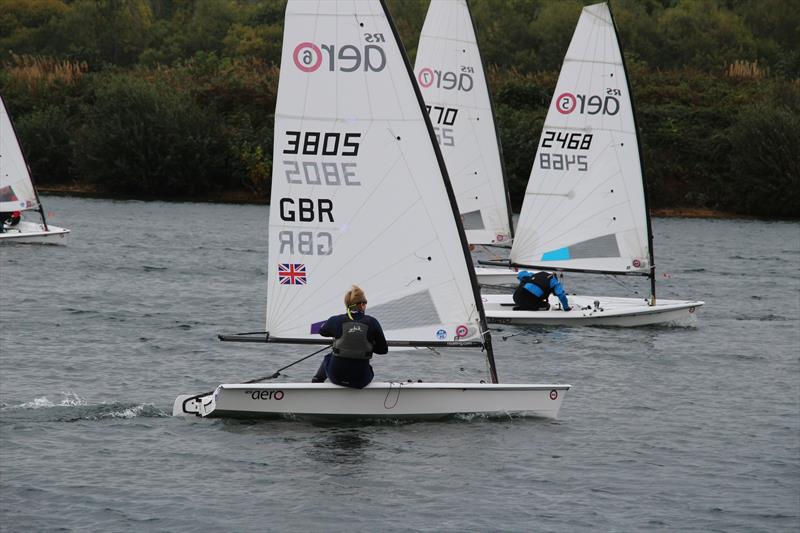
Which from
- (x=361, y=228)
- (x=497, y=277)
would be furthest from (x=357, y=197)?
(x=497, y=277)


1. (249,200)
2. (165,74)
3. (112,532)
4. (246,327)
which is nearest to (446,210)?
(112,532)

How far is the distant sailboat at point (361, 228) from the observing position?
17.2 metres

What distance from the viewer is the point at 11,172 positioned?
42.9 m

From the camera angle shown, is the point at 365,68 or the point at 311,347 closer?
the point at 365,68

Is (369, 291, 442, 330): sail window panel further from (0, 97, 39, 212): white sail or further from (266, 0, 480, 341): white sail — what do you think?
(0, 97, 39, 212): white sail

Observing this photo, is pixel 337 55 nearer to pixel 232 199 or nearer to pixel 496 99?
pixel 232 199

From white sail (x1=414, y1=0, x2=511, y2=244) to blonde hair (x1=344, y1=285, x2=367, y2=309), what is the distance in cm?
1533

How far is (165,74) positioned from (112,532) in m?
71.0

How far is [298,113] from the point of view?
57.2ft

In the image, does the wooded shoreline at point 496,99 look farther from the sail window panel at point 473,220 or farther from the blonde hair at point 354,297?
the blonde hair at point 354,297

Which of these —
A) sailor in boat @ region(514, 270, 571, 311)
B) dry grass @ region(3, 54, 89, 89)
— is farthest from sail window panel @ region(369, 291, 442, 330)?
dry grass @ region(3, 54, 89, 89)

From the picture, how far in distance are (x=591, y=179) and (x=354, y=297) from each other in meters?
13.7

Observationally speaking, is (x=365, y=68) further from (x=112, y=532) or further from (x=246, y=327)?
(x=246, y=327)

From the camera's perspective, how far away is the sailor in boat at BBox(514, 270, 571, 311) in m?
26.8
